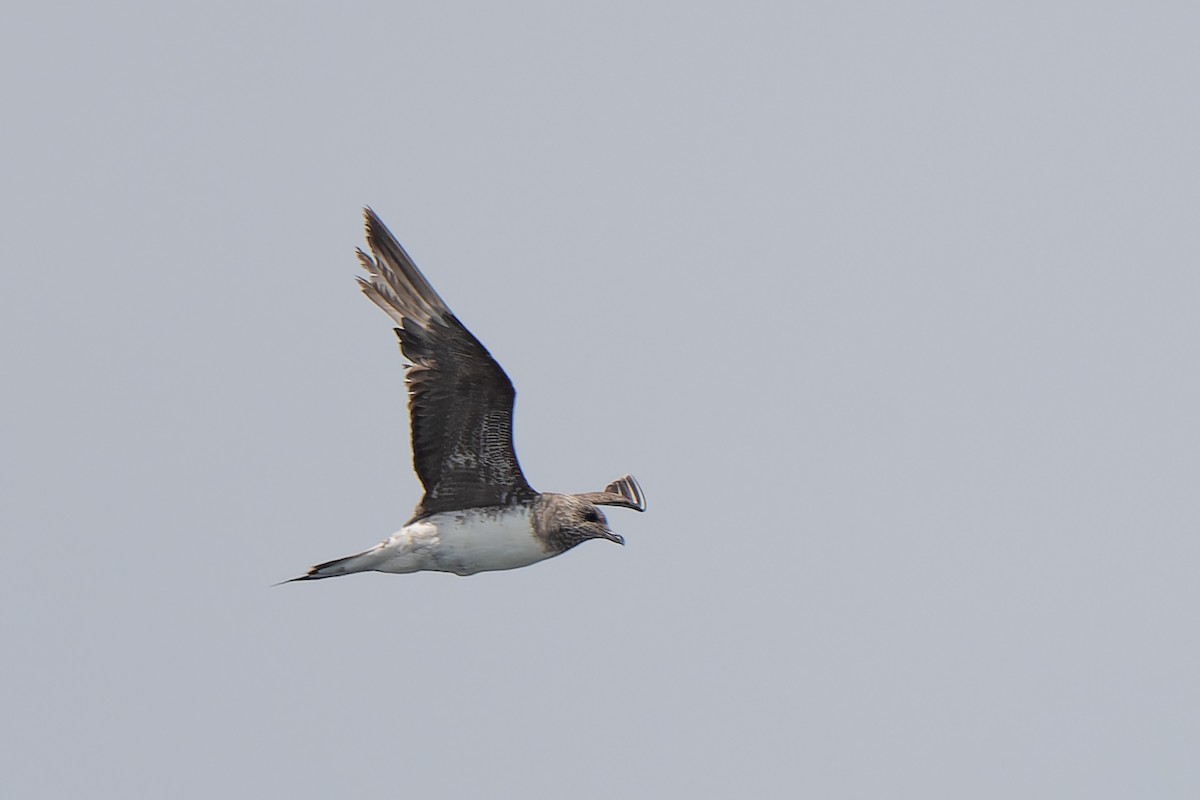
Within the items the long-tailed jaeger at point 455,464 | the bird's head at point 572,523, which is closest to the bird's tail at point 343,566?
the long-tailed jaeger at point 455,464

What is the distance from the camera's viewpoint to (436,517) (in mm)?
18641

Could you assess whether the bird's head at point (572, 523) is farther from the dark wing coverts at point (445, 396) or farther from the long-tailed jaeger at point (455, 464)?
the dark wing coverts at point (445, 396)

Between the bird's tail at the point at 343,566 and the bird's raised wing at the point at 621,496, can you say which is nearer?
the bird's tail at the point at 343,566

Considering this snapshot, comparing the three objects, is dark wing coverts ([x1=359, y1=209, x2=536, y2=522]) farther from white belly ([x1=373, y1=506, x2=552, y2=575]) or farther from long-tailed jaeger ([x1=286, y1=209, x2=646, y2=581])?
white belly ([x1=373, y1=506, x2=552, y2=575])

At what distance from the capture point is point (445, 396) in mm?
17875

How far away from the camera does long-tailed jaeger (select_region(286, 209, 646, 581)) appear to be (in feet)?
58.1

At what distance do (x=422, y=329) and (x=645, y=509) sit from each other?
4212 mm

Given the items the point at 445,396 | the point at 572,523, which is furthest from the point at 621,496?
the point at 445,396

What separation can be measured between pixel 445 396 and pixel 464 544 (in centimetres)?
155

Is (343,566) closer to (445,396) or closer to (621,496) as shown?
(445,396)

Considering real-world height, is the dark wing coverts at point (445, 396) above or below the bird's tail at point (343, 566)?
above

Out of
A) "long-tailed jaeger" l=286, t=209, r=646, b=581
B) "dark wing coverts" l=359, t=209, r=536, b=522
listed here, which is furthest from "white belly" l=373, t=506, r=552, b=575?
"dark wing coverts" l=359, t=209, r=536, b=522

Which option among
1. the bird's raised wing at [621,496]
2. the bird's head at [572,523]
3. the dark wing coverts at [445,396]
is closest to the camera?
the dark wing coverts at [445,396]

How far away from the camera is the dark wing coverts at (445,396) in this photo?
17688mm
